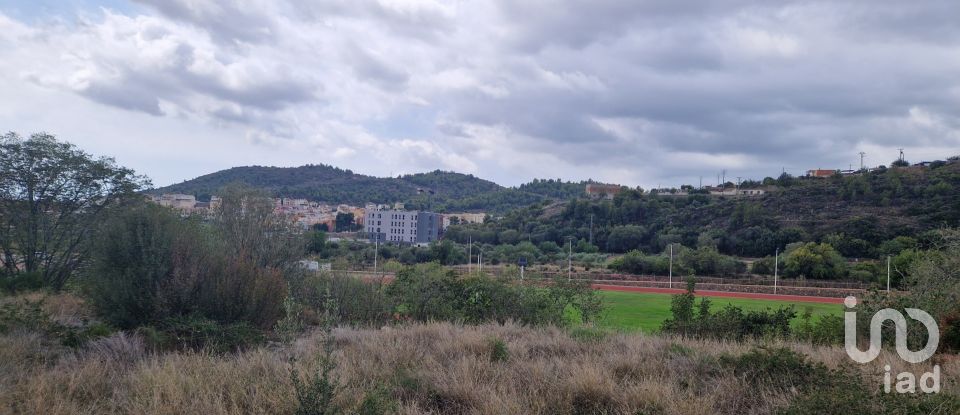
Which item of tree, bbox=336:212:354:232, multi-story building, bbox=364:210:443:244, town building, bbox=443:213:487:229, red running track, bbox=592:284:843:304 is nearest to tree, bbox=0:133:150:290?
red running track, bbox=592:284:843:304

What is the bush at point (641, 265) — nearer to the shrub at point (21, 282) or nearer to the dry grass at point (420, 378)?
the shrub at point (21, 282)

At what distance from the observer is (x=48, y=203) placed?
23.1 m

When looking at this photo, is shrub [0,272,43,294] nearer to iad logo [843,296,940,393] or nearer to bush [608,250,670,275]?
iad logo [843,296,940,393]

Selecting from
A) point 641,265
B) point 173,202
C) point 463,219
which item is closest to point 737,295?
point 641,265

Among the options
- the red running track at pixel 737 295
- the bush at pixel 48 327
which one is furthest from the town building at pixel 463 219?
the bush at pixel 48 327

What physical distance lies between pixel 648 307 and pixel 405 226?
2420 inches

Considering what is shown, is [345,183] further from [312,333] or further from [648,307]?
[312,333]

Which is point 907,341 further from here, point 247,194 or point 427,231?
point 427,231

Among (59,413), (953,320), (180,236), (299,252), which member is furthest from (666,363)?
(299,252)

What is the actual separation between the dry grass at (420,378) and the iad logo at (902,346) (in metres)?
0.18

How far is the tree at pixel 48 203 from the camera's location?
73.1ft

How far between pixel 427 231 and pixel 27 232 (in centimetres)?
6813

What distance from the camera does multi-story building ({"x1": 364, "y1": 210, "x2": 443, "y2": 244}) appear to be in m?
89.2

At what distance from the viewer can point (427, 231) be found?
295 feet
